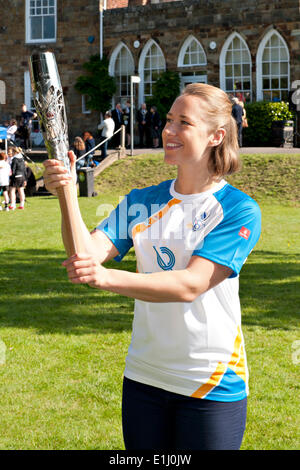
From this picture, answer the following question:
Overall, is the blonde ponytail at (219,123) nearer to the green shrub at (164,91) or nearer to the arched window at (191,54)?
the green shrub at (164,91)

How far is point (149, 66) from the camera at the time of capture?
1200 inches

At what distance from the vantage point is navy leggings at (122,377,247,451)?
2502 millimetres

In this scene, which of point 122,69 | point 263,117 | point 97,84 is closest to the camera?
point 263,117

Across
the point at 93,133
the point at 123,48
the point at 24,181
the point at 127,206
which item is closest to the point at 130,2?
the point at 123,48

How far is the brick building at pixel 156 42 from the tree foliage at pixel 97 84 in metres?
0.69

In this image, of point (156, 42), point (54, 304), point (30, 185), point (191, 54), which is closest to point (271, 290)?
point (54, 304)

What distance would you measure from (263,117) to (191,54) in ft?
17.5

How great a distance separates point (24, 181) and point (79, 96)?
13.9 meters

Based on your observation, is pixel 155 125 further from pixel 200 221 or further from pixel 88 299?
pixel 200 221

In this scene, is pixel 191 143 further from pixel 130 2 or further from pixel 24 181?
pixel 130 2

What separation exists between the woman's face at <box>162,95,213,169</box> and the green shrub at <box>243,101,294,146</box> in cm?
2442

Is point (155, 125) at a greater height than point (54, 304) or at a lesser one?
greater

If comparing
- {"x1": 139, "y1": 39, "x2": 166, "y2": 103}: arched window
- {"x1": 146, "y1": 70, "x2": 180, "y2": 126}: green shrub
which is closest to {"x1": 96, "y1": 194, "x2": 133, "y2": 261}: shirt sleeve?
{"x1": 146, "y1": 70, "x2": 180, "y2": 126}: green shrub

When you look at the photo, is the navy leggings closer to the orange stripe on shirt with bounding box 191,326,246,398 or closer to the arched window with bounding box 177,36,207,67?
the orange stripe on shirt with bounding box 191,326,246,398
